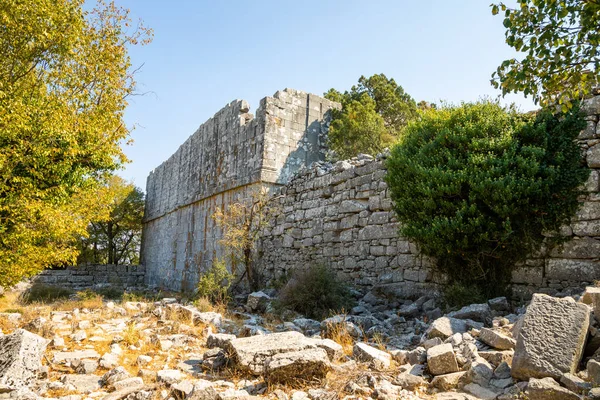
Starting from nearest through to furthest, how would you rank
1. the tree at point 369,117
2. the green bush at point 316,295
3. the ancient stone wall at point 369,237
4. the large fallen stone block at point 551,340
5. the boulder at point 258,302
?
the large fallen stone block at point 551,340
the ancient stone wall at point 369,237
the green bush at point 316,295
the boulder at point 258,302
the tree at point 369,117

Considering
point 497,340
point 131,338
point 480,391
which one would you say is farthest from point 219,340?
point 497,340

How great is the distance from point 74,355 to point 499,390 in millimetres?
4630

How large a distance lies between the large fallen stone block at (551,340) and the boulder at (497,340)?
528mm

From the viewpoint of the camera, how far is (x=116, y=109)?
11.4m

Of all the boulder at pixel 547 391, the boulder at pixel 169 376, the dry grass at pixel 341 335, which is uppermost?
the boulder at pixel 547 391

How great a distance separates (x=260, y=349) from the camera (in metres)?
4.40

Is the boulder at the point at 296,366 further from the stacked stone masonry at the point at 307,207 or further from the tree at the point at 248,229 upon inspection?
the tree at the point at 248,229

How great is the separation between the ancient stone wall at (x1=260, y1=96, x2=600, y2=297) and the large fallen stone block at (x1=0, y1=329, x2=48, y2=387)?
5.84 m

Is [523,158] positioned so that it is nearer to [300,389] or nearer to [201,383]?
[300,389]

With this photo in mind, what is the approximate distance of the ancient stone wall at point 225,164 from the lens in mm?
12742

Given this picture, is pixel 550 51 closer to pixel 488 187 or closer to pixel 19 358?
pixel 488 187

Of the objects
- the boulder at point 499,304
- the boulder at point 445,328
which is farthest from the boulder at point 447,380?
the boulder at point 499,304

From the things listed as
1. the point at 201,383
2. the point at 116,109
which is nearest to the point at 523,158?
the point at 201,383

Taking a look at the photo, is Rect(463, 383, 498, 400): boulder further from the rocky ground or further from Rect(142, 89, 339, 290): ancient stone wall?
Rect(142, 89, 339, 290): ancient stone wall
